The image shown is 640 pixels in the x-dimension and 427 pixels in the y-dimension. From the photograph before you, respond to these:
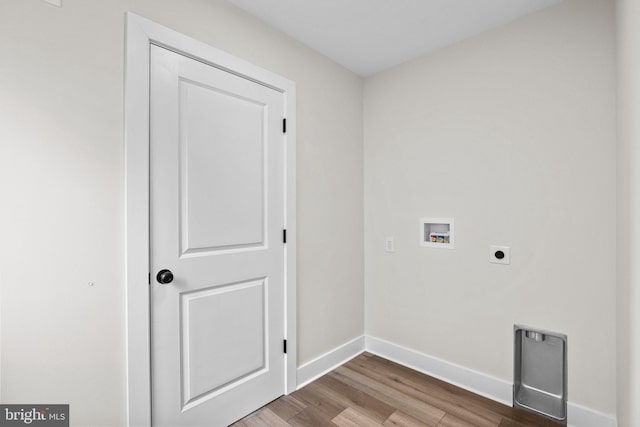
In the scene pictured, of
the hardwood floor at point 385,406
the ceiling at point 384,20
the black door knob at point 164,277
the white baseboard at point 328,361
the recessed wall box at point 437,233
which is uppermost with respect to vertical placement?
the ceiling at point 384,20

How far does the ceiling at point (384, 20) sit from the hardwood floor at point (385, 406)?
244 cm

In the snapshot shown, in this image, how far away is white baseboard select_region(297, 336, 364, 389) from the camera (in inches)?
84.5

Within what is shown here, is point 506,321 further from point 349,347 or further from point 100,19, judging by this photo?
point 100,19

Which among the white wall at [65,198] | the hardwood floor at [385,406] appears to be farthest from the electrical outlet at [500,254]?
the white wall at [65,198]

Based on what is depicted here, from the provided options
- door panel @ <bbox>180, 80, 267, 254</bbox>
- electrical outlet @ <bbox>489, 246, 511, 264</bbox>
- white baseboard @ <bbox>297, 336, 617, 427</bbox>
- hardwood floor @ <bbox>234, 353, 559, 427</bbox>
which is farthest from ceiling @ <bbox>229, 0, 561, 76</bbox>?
hardwood floor @ <bbox>234, 353, 559, 427</bbox>

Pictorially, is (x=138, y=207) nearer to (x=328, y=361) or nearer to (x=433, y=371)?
(x=328, y=361)

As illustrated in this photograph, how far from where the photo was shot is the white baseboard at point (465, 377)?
166 centimetres

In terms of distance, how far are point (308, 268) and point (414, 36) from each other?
1797 millimetres

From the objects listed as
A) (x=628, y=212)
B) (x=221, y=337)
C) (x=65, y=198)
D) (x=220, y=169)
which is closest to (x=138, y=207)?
(x=65, y=198)

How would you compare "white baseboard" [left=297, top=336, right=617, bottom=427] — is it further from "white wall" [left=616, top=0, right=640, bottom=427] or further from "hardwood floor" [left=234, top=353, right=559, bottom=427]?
"white wall" [left=616, top=0, right=640, bottom=427]

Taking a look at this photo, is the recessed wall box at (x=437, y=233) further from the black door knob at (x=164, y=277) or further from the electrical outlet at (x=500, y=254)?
the black door knob at (x=164, y=277)

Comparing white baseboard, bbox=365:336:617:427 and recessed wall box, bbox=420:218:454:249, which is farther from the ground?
recessed wall box, bbox=420:218:454:249

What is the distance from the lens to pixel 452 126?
217cm

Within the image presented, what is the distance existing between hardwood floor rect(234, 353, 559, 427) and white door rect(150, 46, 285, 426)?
0.18m
